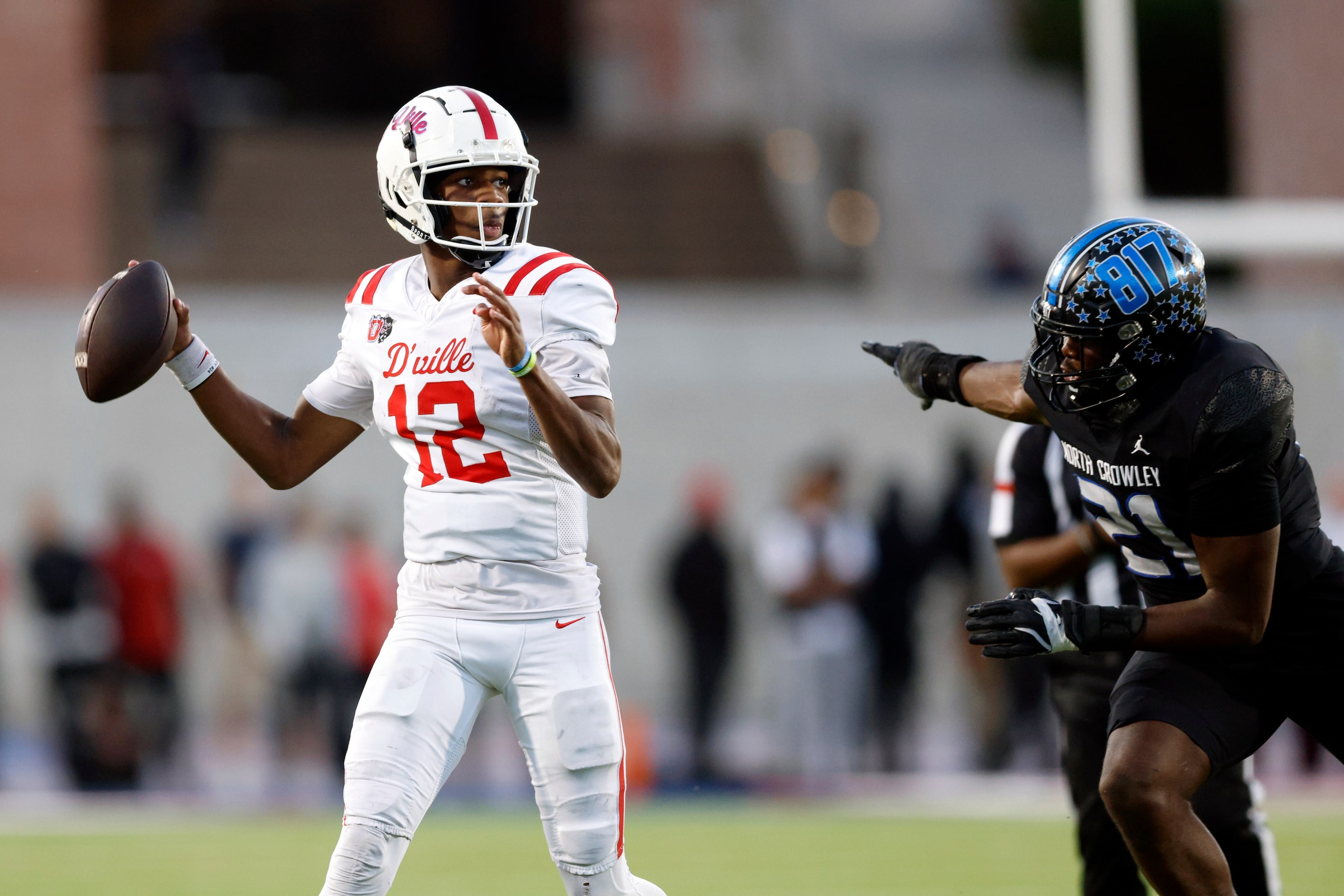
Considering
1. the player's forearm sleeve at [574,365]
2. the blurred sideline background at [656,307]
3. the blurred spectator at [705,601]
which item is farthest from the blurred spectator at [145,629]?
the player's forearm sleeve at [574,365]

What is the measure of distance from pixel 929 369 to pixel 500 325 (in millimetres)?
1248

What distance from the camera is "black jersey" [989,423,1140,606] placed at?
469cm

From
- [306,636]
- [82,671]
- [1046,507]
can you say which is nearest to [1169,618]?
[1046,507]

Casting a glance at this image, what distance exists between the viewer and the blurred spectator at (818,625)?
32.7 feet

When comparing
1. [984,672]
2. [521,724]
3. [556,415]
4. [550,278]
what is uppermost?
[550,278]

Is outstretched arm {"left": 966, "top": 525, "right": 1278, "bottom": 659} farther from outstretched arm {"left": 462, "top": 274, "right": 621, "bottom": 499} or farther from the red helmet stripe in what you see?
the red helmet stripe

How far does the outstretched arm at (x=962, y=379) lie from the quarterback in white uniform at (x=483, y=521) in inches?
32.8

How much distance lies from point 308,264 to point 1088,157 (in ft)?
24.2

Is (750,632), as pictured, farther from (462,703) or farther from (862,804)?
(462,703)

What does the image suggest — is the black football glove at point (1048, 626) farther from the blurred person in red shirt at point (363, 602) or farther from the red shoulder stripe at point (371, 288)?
the blurred person in red shirt at point (363, 602)

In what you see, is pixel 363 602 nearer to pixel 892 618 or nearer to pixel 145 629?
pixel 145 629

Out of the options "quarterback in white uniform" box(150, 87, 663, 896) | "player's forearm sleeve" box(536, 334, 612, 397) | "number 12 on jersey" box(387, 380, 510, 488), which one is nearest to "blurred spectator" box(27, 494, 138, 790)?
"quarterback in white uniform" box(150, 87, 663, 896)

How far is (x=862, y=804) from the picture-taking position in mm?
9281

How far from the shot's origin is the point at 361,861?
145 inches
